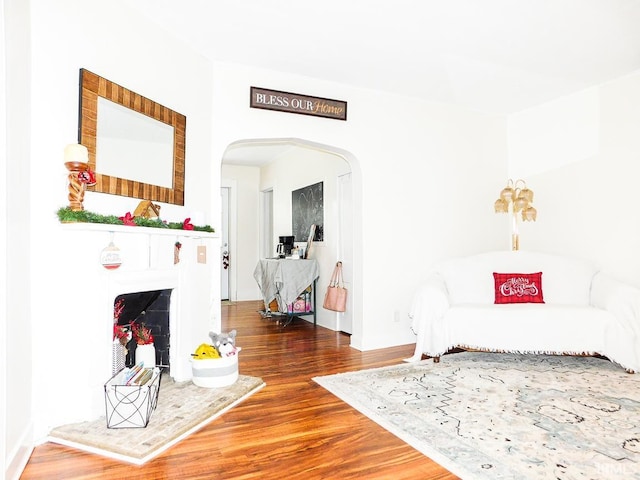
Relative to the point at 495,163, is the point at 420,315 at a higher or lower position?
lower

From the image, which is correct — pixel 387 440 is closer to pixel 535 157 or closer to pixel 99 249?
pixel 99 249

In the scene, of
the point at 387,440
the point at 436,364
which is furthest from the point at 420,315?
the point at 387,440

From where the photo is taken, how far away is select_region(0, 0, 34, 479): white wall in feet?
5.77

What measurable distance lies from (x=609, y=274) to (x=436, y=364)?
1.93 m

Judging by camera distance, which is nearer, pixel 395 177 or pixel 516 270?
pixel 516 270

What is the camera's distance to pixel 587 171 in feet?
14.1

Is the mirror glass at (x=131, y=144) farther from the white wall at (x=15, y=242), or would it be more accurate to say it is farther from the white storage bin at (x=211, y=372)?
the white storage bin at (x=211, y=372)

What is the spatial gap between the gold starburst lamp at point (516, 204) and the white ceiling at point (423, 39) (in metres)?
1.05

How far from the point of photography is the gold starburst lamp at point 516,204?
177 inches

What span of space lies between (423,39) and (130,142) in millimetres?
2263

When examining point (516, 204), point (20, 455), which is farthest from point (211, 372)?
point (516, 204)

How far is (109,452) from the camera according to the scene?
6.84 feet

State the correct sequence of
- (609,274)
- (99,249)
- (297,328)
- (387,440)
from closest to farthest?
(387,440) < (99,249) < (609,274) < (297,328)

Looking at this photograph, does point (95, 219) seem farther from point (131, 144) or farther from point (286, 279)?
point (286, 279)
